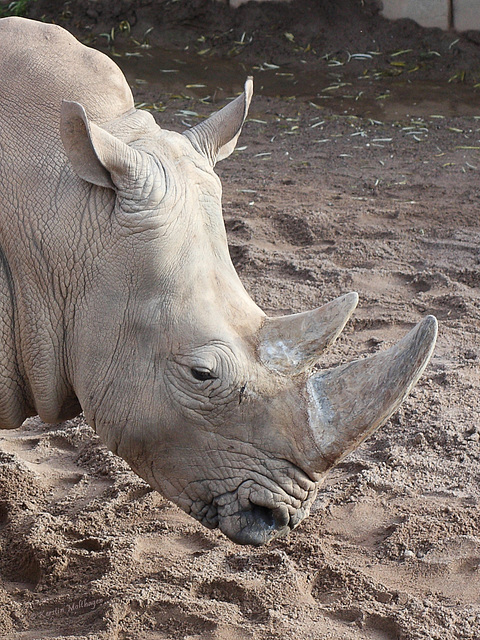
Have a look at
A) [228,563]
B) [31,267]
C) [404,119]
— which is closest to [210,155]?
[31,267]

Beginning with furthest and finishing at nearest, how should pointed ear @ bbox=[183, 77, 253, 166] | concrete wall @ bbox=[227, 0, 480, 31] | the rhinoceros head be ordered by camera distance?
concrete wall @ bbox=[227, 0, 480, 31] → pointed ear @ bbox=[183, 77, 253, 166] → the rhinoceros head

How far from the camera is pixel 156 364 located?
10.5 ft

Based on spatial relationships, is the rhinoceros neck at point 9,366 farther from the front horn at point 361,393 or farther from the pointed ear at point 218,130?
the front horn at point 361,393

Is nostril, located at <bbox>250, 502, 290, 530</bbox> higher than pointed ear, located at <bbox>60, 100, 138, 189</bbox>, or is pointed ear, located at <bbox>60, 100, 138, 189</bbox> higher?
pointed ear, located at <bbox>60, 100, 138, 189</bbox>

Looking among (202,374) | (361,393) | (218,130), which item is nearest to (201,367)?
(202,374)

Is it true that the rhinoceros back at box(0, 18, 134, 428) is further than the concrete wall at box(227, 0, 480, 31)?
No

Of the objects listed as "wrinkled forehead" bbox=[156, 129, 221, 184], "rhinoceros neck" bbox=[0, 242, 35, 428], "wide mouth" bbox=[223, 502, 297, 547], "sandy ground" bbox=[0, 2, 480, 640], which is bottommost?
"sandy ground" bbox=[0, 2, 480, 640]

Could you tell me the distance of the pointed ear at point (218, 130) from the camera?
3.54 m

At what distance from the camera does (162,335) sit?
317 cm

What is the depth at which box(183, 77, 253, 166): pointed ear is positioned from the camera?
3537mm

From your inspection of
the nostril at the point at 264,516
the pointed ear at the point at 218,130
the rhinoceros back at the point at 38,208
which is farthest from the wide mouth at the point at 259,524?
the pointed ear at the point at 218,130

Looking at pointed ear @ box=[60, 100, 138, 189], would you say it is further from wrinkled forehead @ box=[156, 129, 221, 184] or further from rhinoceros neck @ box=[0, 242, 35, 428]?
rhinoceros neck @ box=[0, 242, 35, 428]

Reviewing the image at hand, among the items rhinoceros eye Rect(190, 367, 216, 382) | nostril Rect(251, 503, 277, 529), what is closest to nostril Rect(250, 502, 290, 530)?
nostril Rect(251, 503, 277, 529)

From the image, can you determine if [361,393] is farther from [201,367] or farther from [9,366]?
[9,366]
